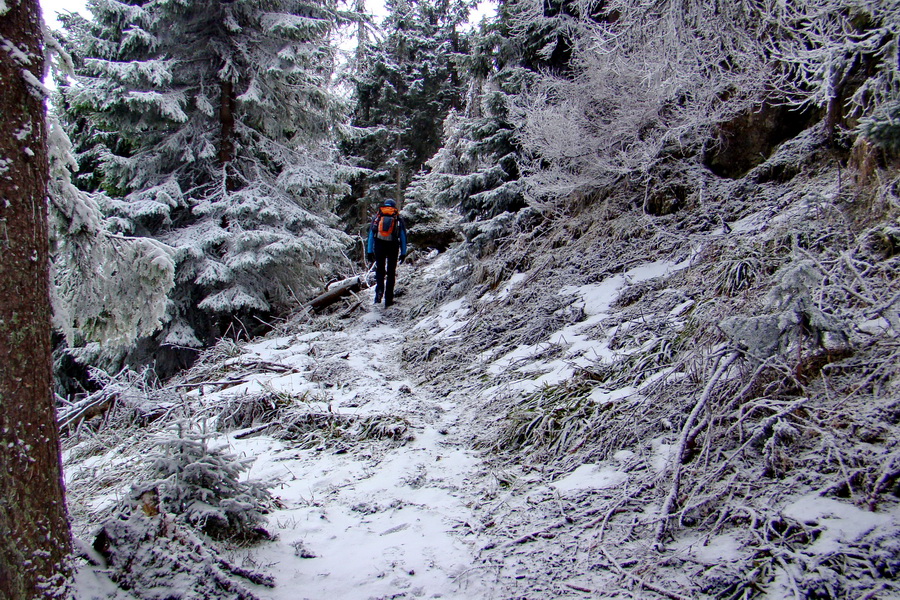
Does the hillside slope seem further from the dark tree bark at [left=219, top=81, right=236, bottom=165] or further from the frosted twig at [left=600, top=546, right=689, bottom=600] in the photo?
the dark tree bark at [left=219, top=81, right=236, bottom=165]

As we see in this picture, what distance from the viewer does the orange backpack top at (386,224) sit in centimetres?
1052

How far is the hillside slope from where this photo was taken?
2188 mm

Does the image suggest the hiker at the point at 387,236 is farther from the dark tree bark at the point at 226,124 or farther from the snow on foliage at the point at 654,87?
the dark tree bark at the point at 226,124

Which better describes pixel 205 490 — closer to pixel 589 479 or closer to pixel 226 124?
pixel 589 479

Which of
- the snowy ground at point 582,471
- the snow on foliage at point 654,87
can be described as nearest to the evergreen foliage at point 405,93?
the snow on foliage at point 654,87

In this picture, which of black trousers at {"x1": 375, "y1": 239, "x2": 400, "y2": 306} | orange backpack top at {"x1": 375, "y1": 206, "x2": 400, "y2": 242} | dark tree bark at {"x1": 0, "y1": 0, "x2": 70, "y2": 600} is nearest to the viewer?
dark tree bark at {"x1": 0, "y1": 0, "x2": 70, "y2": 600}

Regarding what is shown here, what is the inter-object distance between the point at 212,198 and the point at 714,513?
10449mm

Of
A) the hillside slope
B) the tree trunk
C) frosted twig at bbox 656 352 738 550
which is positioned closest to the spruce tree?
the hillside slope

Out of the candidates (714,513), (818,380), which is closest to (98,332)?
(714,513)

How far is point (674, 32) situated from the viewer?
4426 mm

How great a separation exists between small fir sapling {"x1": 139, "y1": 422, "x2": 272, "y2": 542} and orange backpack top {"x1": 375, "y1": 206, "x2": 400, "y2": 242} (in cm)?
793

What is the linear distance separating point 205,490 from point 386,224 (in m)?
8.25

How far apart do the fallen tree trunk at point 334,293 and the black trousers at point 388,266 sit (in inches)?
39.0

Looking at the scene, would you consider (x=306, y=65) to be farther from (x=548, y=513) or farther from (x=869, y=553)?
(x=869, y=553)
